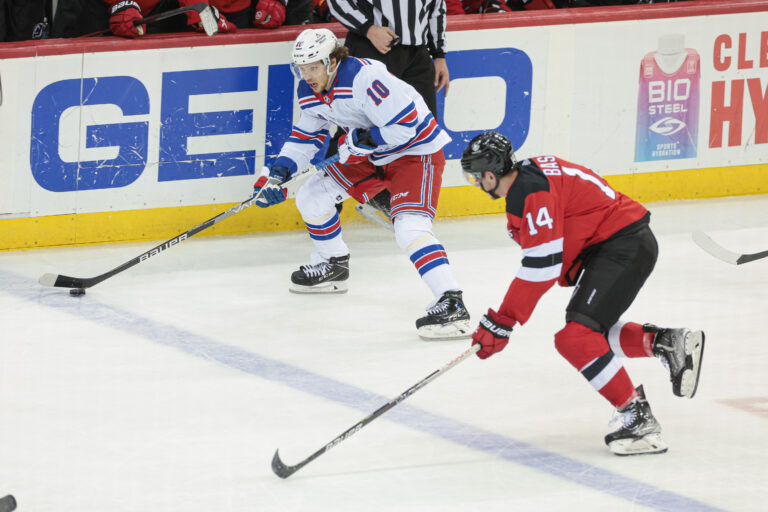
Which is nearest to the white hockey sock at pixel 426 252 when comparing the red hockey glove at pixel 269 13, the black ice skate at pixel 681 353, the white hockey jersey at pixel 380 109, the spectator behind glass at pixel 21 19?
the white hockey jersey at pixel 380 109

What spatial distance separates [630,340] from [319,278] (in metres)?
1.93

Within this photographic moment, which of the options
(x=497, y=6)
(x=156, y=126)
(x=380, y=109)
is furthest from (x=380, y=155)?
(x=497, y=6)

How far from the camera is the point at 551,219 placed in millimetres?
3369

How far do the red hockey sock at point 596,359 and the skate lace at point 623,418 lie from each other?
0.02 metres

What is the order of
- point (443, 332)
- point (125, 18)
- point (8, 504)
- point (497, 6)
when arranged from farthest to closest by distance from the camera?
point (497, 6), point (125, 18), point (443, 332), point (8, 504)

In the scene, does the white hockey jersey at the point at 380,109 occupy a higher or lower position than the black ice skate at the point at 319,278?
higher

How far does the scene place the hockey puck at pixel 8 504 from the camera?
9.70ft

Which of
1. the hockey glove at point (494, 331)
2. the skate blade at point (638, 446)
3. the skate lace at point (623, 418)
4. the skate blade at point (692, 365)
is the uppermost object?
the hockey glove at point (494, 331)

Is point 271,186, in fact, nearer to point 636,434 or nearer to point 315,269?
point 315,269

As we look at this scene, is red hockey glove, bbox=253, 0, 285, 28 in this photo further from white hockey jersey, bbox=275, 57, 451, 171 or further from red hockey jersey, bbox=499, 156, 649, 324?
red hockey jersey, bbox=499, 156, 649, 324

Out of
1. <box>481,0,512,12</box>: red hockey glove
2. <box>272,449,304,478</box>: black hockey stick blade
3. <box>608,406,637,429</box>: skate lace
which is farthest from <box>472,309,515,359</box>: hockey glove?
<box>481,0,512,12</box>: red hockey glove

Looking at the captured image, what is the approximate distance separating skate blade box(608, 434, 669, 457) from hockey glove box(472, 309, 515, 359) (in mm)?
436

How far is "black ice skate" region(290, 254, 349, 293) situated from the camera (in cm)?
529

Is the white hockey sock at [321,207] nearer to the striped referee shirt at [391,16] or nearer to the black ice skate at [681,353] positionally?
the striped referee shirt at [391,16]
